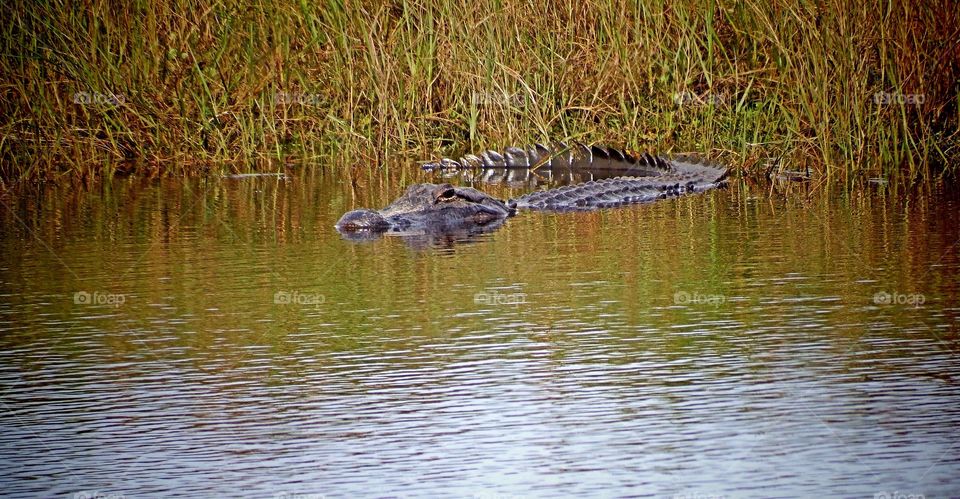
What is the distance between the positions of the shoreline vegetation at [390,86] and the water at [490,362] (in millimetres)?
3516

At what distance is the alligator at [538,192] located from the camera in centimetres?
892

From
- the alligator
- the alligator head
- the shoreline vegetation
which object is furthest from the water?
the shoreline vegetation

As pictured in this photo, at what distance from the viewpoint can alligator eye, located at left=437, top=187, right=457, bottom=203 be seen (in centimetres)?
923

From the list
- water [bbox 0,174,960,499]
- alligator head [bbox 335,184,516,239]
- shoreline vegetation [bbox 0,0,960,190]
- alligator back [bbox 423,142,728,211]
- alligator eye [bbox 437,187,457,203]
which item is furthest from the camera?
shoreline vegetation [bbox 0,0,960,190]

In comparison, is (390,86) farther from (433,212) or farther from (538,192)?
(433,212)

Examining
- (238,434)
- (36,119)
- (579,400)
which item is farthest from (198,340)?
(36,119)

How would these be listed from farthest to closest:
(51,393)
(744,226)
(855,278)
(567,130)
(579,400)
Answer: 1. (567,130)
2. (744,226)
3. (855,278)
4. (51,393)
5. (579,400)

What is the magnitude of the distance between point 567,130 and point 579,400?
→ 28.6 ft

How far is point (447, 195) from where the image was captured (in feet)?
30.5

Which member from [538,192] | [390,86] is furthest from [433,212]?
[390,86]

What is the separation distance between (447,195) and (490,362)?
4601 millimetres

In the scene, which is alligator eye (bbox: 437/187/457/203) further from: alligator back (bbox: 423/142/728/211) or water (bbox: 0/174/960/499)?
water (bbox: 0/174/960/499)

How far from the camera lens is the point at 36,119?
38.8 ft

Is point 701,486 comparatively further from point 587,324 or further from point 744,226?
point 744,226
